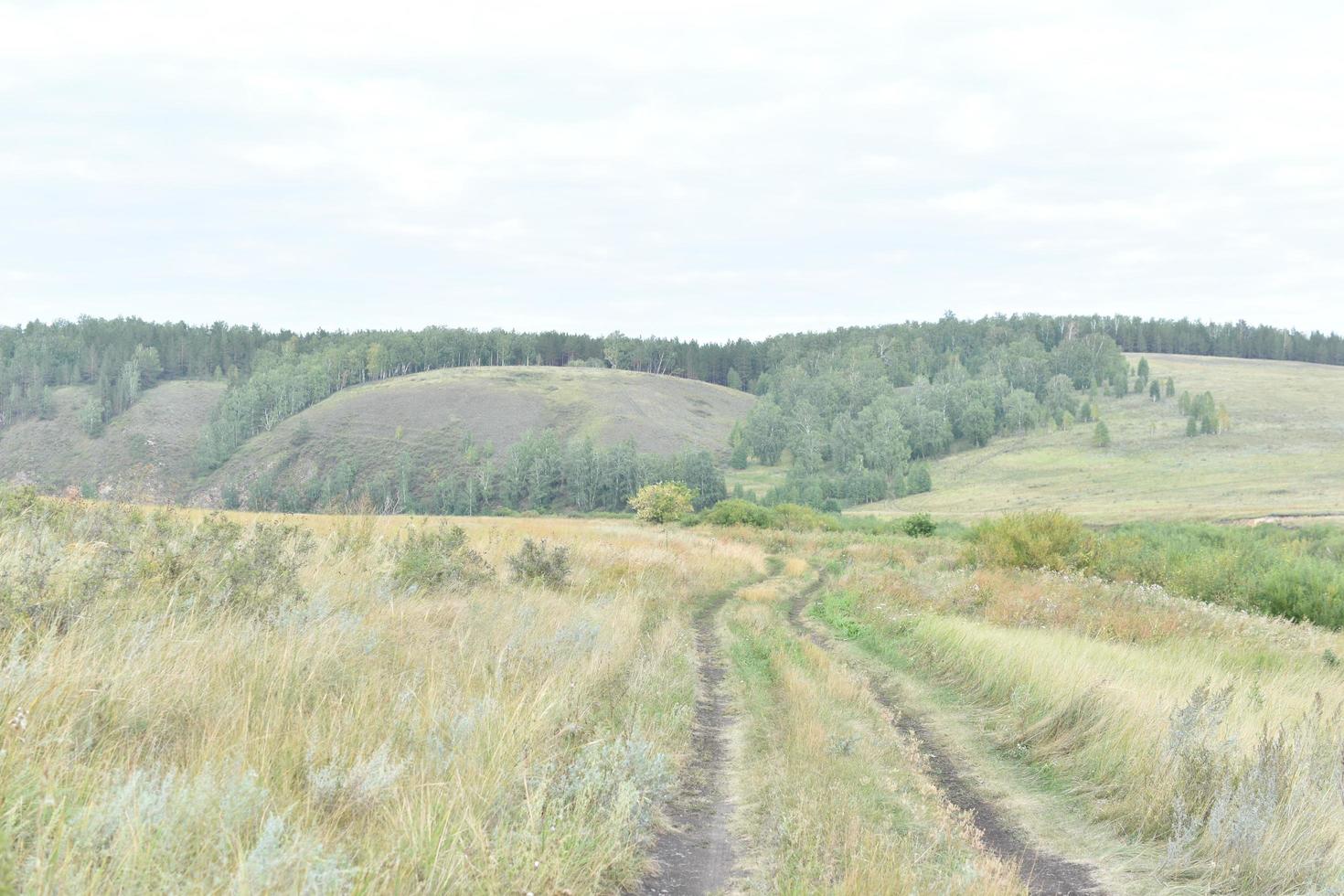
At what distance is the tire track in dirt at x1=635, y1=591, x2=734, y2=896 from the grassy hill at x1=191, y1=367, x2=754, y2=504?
123 meters

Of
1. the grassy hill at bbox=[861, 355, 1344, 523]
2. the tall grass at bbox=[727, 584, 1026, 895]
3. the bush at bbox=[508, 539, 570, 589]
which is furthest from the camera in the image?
the grassy hill at bbox=[861, 355, 1344, 523]

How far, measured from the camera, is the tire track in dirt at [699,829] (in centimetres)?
479

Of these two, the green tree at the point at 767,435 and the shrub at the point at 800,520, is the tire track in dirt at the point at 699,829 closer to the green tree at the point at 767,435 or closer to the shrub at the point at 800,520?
the shrub at the point at 800,520

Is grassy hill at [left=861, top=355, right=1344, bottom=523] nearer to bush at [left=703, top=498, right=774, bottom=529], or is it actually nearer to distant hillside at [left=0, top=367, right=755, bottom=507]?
bush at [left=703, top=498, right=774, bottom=529]

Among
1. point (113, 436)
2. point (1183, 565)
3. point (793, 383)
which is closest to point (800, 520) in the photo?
point (1183, 565)

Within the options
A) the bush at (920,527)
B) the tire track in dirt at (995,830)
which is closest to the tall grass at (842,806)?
the tire track in dirt at (995,830)

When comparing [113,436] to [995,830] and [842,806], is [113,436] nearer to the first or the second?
[842,806]

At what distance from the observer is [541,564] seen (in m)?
15.1

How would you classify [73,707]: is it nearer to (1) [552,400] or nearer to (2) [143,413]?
(1) [552,400]

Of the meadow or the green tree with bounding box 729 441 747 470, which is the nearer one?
the meadow

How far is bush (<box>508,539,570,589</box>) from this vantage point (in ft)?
48.8

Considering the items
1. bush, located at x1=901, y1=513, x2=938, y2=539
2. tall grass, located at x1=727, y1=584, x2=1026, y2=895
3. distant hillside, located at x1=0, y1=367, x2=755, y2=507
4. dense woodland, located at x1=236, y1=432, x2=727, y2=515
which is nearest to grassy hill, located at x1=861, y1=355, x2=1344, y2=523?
→ bush, located at x1=901, y1=513, x2=938, y2=539

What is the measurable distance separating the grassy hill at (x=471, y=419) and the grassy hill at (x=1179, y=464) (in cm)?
5016

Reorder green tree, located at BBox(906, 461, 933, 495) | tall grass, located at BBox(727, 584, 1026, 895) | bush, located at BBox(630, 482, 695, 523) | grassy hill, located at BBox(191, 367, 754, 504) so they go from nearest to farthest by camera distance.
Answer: tall grass, located at BBox(727, 584, 1026, 895) < bush, located at BBox(630, 482, 695, 523) < green tree, located at BBox(906, 461, 933, 495) < grassy hill, located at BBox(191, 367, 754, 504)
